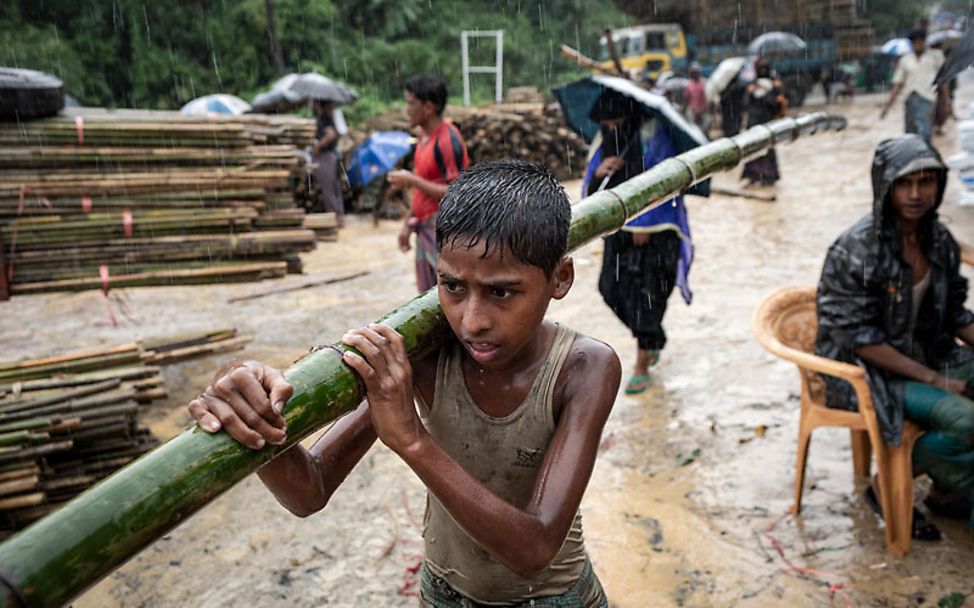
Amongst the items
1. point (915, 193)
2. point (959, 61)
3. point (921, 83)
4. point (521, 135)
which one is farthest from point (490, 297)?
point (521, 135)

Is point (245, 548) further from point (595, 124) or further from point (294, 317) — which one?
point (294, 317)

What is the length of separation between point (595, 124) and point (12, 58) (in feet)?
54.5

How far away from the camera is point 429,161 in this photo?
4.85 meters

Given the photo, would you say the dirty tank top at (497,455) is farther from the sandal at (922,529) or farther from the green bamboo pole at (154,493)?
the sandal at (922,529)

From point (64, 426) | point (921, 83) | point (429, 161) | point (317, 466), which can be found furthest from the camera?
point (921, 83)

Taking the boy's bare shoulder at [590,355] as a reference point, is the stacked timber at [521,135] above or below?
above

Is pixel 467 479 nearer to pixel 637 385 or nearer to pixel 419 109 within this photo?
pixel 637 385

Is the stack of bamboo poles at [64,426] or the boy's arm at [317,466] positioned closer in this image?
the boy's arm at [317,466]

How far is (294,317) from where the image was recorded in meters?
7.03

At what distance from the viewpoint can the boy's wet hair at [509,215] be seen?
124cm

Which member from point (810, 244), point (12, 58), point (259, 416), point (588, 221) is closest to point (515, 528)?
point (259, 416)

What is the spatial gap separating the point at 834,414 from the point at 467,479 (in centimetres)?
255

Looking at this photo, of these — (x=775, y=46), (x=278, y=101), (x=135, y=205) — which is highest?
(x=775, y=46)

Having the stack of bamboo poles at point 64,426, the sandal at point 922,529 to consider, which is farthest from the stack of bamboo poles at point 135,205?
the sandal at point 922,529
